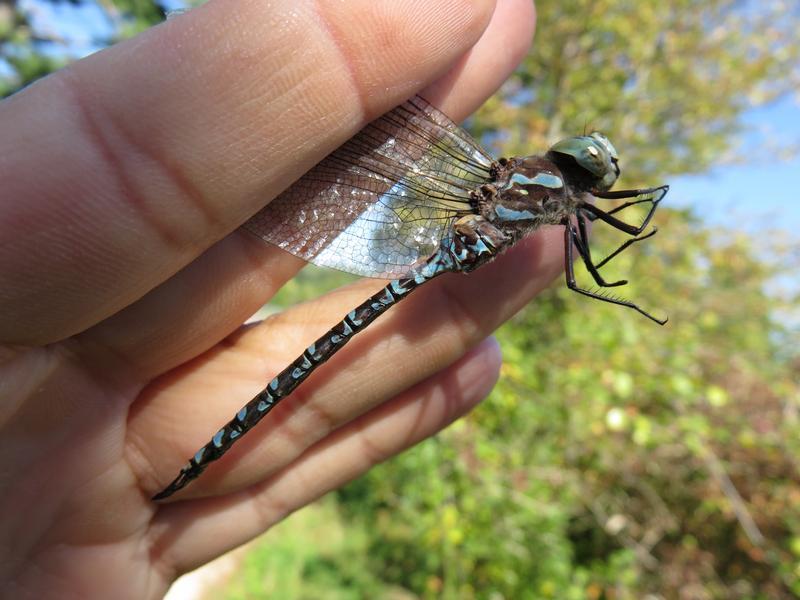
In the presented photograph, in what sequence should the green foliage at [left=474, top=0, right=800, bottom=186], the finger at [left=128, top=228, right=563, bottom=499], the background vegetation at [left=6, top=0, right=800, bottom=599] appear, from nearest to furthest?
the finger at [left=128, top=228, right=563, bottom=499] < the background vegetation at [left=6, top=0, right=800, bottom=599] < the green foliage at [left=474, top=0, right=800, bottom=186]

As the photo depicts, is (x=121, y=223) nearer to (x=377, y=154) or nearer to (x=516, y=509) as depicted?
(x=377, y=154)

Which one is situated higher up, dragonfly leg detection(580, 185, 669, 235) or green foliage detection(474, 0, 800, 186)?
dragonfly leg detection(580, 185, 669, 235)

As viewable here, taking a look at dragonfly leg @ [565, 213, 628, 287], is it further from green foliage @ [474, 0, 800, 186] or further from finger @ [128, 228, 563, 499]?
green foliage @ [474, 0, 800, 186]

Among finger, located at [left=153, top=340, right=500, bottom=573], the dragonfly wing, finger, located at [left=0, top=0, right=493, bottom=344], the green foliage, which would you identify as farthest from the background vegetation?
finger, located at [left=0, top=0, right=493, bottom=344]

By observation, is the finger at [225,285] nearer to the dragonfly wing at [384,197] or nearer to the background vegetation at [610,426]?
the dragonfly wing at [384,197]

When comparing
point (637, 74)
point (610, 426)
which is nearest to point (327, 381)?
point (610, 426)

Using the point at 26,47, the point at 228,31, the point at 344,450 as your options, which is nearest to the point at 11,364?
the point at 228,31

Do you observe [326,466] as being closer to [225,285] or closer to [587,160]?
[225,285]

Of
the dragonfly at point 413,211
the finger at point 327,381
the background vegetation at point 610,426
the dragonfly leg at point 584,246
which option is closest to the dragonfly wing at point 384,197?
the dragonfly at point 413,211
